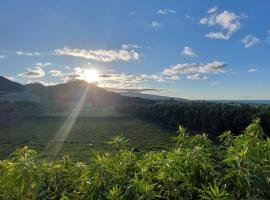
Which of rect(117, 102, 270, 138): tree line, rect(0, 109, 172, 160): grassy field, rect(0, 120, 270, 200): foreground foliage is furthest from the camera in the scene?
rect(117, 102, 270, 138): tree line

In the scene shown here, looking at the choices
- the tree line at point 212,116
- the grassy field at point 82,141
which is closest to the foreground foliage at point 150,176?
the grassy field at point 82,141

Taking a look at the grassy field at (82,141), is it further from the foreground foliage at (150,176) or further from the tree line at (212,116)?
the foreground foliage at (150,176)

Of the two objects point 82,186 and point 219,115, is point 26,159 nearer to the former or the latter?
point 82,186

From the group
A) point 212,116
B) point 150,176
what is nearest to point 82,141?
point 212,116

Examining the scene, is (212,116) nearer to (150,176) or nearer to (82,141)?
(82,141)

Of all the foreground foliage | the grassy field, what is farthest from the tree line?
the foreground foliage

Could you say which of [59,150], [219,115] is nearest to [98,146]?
[59,150]

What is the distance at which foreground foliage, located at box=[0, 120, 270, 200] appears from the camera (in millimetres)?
3396

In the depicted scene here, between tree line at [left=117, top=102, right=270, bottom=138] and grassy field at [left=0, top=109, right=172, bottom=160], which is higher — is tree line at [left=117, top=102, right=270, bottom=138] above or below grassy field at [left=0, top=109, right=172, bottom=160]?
above

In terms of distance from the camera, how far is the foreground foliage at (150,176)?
340 centimetres

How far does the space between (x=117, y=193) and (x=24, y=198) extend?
103cm

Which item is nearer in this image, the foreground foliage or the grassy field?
the foreground foliage

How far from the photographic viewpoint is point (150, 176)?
13.0 feet

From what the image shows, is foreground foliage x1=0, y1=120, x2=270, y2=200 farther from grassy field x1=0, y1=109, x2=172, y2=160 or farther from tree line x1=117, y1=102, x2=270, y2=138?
tree line x1=117, y1=102, x2=270, y2=138
